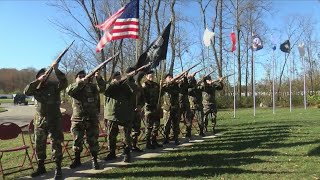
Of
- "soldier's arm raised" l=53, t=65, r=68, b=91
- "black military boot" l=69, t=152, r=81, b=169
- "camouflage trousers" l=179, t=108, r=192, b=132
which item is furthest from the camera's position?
"camouflage trousers" l=179, t=108, r=192, b=132

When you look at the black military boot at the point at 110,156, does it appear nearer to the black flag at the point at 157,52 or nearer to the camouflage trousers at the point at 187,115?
the black flag at the point at 157,52

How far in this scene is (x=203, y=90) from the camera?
565 inches

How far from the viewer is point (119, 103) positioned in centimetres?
890

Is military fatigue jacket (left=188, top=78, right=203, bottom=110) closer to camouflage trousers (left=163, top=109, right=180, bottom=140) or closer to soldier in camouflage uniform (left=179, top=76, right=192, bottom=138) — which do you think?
soldier in camouflage uniform (left=179, top=76, right=192, bottom=138)

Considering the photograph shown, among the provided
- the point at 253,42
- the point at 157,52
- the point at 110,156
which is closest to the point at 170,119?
the point at 157,52

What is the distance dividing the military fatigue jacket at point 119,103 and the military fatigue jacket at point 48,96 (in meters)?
1.51

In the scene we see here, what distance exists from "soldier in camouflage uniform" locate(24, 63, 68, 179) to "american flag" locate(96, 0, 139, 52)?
283 cm

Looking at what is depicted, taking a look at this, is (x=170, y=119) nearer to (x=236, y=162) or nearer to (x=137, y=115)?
(x=137, y=115)

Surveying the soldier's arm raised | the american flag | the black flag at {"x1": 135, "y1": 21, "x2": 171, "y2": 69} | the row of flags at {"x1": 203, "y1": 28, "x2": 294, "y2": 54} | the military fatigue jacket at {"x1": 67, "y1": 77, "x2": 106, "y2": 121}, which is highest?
the row of flags at {"x1": 203, "y1": 28, "x2": 294, "y2": 54}

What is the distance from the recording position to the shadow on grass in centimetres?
768

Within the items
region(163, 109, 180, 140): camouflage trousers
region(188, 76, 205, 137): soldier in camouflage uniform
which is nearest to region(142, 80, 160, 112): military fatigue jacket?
region(163, 109, 180, 140): camouflage trousers

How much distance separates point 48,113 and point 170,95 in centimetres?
474

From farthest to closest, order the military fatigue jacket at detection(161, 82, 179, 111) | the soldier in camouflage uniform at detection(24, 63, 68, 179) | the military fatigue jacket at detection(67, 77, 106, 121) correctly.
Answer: the military fatigue jacket at detection(161, 82, 179, 111)
the military fatigue jacket at detection(67, 77, 106, 121)
the soldier in camouflage uniform at detection(24, 63, 68, 179)

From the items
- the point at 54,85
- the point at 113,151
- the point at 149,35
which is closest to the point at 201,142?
the point at 113,151
